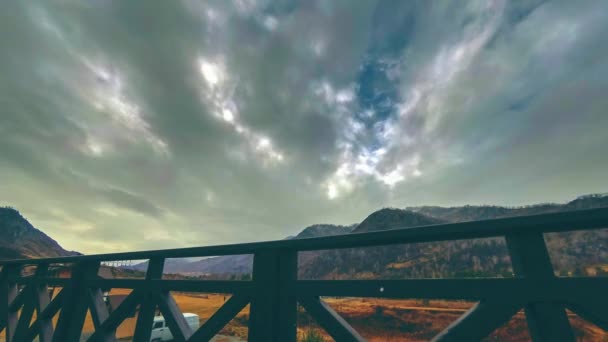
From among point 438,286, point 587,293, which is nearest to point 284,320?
point 438,286

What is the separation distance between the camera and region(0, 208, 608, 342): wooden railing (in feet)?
4.84

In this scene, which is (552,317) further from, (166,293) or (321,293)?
(166,293)

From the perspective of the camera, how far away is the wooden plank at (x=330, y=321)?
189 cm

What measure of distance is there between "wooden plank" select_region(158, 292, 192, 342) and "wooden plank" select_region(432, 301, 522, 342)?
2.19m

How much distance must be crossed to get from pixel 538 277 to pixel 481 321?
1.32 ft

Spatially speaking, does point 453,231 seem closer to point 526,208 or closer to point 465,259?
point 465,259

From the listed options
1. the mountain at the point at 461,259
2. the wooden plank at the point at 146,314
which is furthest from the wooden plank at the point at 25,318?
the mountain at the point at 461,259

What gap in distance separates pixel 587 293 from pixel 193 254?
301 cm

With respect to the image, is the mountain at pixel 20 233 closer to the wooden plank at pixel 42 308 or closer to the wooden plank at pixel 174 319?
the wooden plank at pixel 42 308

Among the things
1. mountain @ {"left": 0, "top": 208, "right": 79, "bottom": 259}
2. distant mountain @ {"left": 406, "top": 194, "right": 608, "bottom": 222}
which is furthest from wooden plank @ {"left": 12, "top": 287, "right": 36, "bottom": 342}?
mountain @ {"left": 0, "top": 208, "right": 79, "bottom": 259}

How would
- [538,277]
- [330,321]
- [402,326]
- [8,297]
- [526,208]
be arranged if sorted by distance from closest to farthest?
[538,277] → [330,321] → [8,297] → [402,326] → [526,208]

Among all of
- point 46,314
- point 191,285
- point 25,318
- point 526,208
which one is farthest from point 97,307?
point 526,208

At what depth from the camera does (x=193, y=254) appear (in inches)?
113

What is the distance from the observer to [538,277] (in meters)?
1.54
